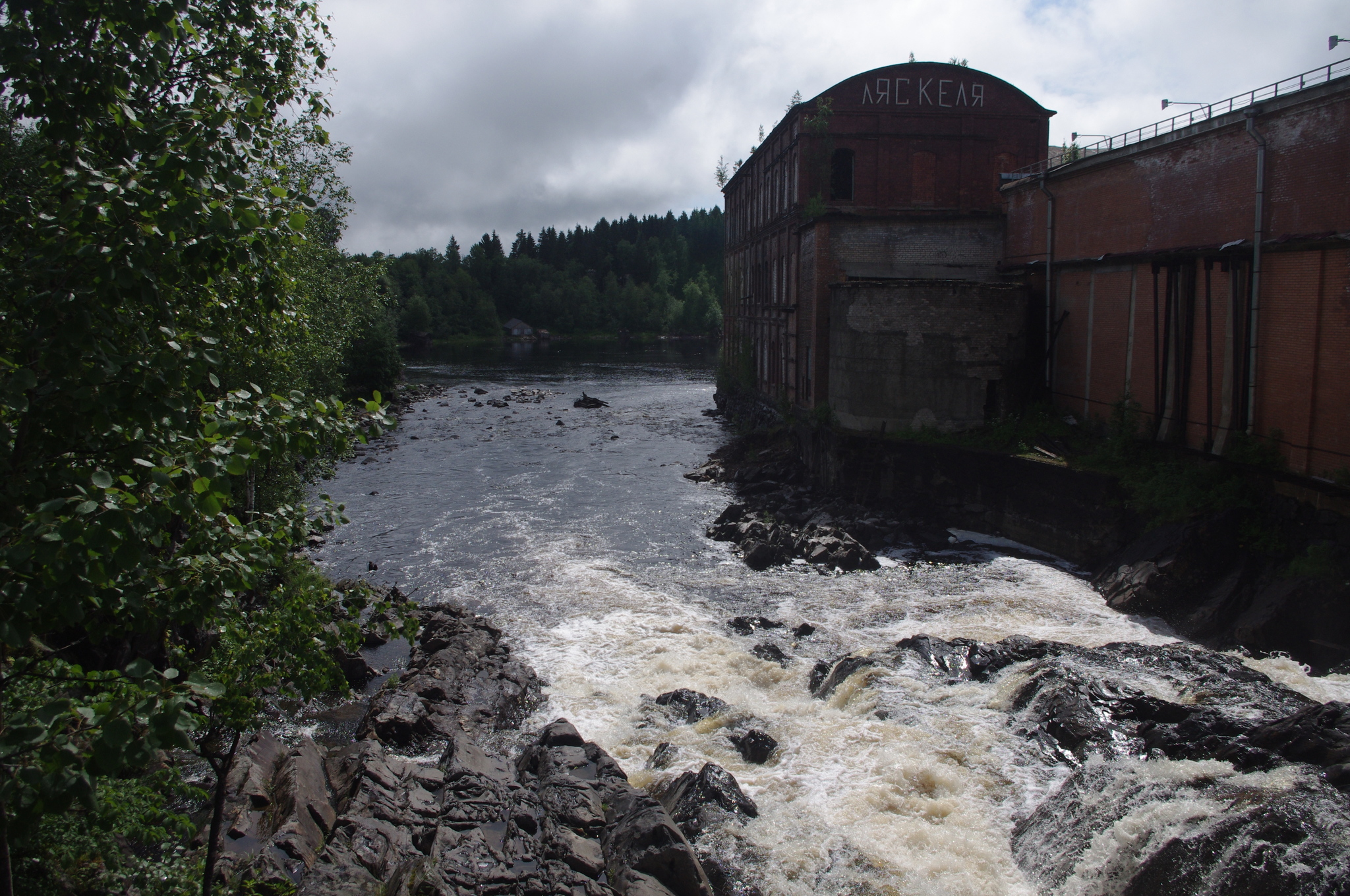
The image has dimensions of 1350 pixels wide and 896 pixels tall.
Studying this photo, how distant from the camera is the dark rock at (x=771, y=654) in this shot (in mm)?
15531

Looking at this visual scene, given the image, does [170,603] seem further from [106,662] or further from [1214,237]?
[1214,237]

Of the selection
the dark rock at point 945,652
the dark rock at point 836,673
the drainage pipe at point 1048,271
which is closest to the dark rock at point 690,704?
the dark rock at point 836,673

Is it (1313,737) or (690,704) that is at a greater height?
(1313,737)

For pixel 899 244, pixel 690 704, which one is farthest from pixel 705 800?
pixel 899 244

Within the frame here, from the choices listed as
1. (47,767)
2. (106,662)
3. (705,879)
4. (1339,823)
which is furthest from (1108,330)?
(47,767)

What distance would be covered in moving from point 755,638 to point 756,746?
4.68 meters

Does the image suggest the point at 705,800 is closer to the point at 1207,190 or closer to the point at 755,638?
the point at 755,638

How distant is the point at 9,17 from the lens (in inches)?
178

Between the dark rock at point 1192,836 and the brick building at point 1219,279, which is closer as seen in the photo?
the dark rock at point 1192,836

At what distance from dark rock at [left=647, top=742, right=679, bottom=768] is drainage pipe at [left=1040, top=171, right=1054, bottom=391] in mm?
18819

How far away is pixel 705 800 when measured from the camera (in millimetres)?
10688

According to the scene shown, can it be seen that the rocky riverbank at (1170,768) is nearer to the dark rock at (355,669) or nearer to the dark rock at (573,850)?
the dark rock at (573,850)

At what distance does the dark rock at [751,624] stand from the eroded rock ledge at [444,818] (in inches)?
216

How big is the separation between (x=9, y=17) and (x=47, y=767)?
12.6 ft
